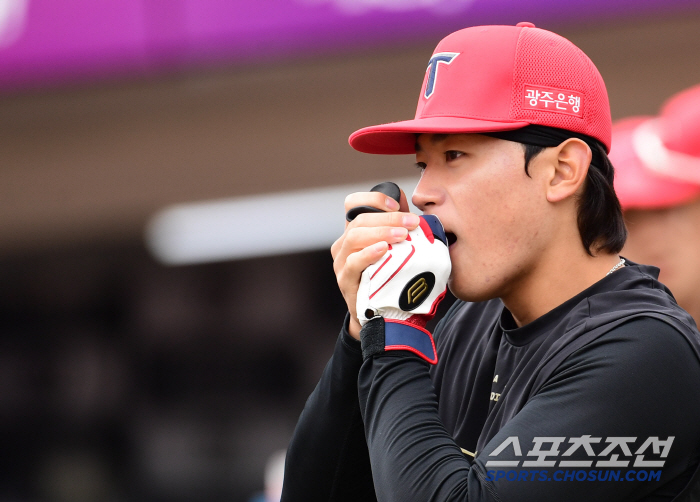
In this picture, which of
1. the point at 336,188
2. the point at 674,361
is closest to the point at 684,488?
the point at 674,361

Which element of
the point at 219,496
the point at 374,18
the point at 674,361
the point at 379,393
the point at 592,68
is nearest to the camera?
the point at 674,361

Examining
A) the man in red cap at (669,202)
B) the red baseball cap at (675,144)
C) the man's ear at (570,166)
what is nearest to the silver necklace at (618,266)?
the man's ear at (570,166)

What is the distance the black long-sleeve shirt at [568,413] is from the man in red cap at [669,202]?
1.13 metres

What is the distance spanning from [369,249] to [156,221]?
17.5 ft

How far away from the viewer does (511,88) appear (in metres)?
1.60

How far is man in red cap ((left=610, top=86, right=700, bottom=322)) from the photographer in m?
2.67

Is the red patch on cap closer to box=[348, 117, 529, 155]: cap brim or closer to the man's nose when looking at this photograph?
box=[348, 117, 529, 155]: cap brim

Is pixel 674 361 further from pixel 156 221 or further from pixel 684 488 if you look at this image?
pixel 156 221

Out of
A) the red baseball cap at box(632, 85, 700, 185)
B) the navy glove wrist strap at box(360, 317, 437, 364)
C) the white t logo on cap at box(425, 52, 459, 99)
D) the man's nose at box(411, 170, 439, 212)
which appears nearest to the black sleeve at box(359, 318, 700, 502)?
the navy glove wrist strap at box(360, 317, 437, 364)

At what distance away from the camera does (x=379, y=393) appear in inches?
58.6

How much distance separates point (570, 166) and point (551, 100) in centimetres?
14

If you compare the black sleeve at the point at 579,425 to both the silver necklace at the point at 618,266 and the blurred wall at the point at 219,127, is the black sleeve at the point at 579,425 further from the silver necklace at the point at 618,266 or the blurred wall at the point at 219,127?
the blurred wall at the point at 219,127

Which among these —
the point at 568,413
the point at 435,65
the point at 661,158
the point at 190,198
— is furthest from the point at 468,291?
the point at 190,198

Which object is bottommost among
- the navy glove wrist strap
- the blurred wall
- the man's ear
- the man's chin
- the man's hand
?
the blurred wall
